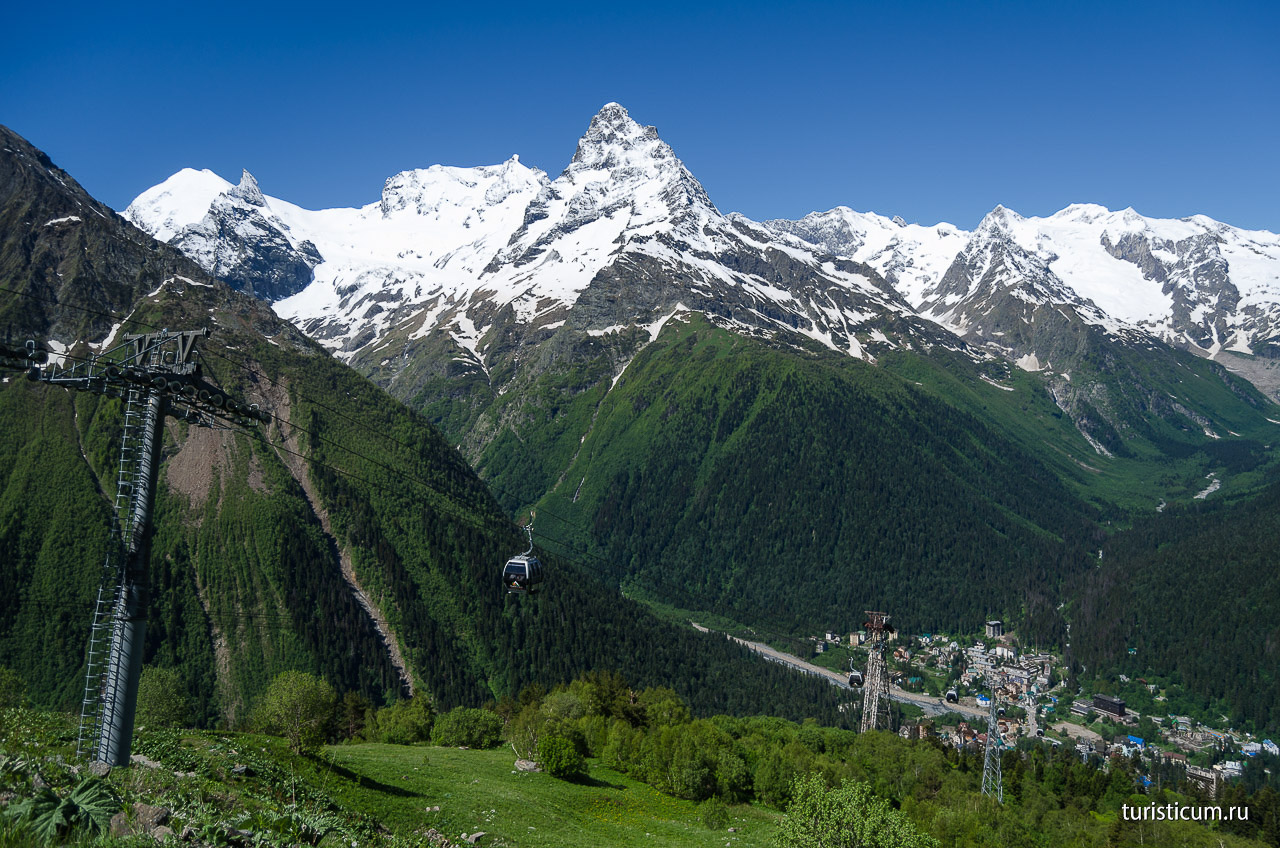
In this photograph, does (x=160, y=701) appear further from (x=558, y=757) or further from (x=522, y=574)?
(x=522, y=574)

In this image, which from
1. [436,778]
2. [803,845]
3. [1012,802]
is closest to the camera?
[803,845]

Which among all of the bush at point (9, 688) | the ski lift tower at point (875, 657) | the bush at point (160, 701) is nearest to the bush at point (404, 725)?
the bush at point (160, 701)

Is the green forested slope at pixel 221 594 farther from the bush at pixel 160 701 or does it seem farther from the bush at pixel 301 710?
the bush at pixel 301 710

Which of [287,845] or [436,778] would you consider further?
[436,778]

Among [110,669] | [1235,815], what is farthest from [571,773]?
[1235,815]

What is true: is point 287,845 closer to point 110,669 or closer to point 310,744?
point 110,669

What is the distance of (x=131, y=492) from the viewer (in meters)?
34.3

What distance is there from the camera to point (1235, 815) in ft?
371

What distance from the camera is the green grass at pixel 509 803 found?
54.1 metres

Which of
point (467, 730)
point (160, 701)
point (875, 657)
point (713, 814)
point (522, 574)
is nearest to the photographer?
point (522, 574)

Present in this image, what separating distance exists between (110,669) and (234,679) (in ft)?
467

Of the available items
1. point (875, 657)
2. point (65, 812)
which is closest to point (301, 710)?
point (65, 812)

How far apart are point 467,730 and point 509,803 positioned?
3017 centimetres

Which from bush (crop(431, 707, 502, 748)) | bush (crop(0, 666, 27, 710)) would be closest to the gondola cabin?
bush (crop(431, 707, 502, 748))
